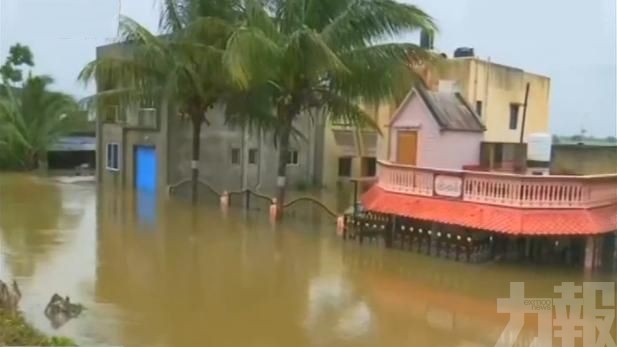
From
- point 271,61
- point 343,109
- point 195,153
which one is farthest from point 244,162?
point 271,61

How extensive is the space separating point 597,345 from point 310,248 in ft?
19.7

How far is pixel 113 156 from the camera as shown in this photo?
24.3 metres

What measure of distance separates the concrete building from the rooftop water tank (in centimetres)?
794

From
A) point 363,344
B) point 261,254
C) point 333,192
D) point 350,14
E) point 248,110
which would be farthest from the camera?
point 333,192

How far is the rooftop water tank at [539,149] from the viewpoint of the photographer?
52.3 ft

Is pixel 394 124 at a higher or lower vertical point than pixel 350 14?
lower

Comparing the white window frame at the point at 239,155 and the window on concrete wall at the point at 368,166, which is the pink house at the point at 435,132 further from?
the window on concrete wall at the point at 368,166

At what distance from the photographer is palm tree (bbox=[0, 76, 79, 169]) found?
2791 cm

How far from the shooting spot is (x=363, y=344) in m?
6.96

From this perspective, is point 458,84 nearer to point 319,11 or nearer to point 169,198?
point 319,11

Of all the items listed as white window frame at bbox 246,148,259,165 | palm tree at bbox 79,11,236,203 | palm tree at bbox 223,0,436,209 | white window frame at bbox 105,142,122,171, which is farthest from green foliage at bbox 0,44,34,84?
palm tree at bbox 223,0,436,209

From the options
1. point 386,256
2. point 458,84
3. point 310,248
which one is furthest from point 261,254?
point 458,84

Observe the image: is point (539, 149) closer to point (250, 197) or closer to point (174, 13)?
point (250, 197)

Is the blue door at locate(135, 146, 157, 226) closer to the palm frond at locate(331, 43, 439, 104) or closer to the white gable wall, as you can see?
the palm frond at locate(331, 43, 439, 104)
